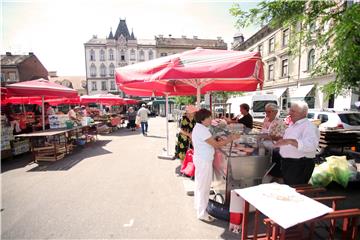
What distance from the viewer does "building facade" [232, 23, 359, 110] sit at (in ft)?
57.1

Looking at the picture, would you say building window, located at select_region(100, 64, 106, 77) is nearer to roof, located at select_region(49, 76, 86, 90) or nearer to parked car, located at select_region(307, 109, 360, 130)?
roof, located at select_region(49, 76, 86, 90)

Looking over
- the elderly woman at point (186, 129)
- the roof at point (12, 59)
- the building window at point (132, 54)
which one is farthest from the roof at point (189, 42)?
the elderly woman at point (186, 129)

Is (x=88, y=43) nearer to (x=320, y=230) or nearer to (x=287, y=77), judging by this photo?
(x=287, y=77)

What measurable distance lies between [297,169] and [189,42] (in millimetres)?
49274

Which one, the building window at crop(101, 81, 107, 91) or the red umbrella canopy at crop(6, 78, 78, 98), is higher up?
the building window at crop(101, 81, 107, 91)

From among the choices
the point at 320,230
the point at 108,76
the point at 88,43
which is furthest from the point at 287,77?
the point at 88,43

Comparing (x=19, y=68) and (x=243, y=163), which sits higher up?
(x=19, y=68)

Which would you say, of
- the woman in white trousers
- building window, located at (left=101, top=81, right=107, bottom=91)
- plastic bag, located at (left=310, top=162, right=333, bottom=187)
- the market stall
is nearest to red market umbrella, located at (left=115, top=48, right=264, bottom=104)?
the woman in white trousers

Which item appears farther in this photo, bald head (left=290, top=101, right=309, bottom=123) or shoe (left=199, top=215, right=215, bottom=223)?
shoe (left=199, top=215, right=215, bottom=223)

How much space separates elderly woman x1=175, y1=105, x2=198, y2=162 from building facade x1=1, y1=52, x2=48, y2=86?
1375 inches

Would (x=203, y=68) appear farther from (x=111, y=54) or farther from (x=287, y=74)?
(x=111, y=54)

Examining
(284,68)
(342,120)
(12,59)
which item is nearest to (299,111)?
(342,120)

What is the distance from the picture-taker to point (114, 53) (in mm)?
46156

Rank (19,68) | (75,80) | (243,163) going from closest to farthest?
(243,163) → (19,68) → (75,80)
